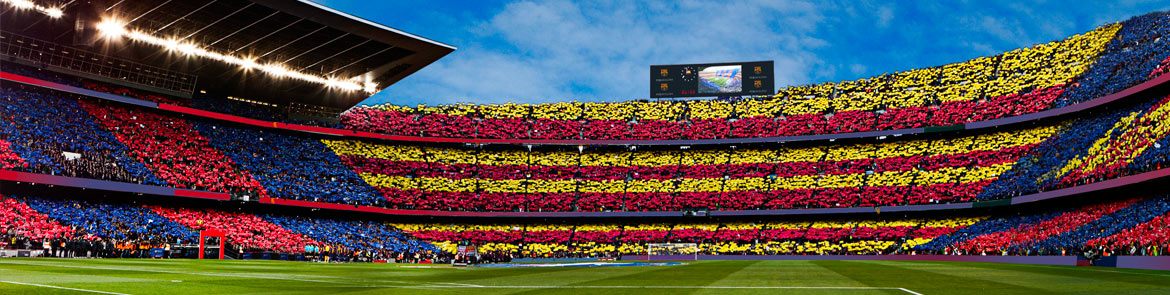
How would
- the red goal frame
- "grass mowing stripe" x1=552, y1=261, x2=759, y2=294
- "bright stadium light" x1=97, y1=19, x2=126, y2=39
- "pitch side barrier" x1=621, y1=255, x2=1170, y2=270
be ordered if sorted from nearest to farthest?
"grass mowing stripe" x1=552, y1=261, x2=759, y2=294
"pitch side barrier" x1=621, y1=255, x2=1170, y2=270
the red goal frame
"bright stadium light" x1=97, y1=19, x2=126, y2=39

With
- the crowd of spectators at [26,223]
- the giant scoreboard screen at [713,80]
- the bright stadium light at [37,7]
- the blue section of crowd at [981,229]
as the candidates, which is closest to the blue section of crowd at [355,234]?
the crowd of spectators at [26,223]

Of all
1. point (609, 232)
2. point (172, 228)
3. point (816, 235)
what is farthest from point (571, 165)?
point (172, 228)

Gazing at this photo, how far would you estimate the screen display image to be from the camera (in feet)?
243

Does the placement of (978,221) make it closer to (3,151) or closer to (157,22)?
(157,22)

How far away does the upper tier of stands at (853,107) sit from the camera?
57656 mm

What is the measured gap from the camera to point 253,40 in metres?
49.3

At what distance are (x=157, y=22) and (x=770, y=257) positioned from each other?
41964mm

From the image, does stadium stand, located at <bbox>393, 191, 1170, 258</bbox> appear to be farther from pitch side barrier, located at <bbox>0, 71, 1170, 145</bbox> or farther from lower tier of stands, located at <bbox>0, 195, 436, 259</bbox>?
pitch side barrier, located at <bbox>0, 71, 1170, 145</bbox>

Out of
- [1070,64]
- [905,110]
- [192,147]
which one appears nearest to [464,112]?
[192,147]

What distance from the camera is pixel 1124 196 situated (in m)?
45.0

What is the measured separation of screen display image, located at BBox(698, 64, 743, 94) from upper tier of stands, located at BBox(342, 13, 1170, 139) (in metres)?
2.25

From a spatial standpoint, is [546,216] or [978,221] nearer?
[978,221]

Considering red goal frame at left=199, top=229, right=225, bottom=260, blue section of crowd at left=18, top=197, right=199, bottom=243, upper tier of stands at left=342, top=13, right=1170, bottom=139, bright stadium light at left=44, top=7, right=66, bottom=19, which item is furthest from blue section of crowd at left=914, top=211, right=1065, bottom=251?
bright stadium light at left=44, top=7, right=66, bottom=19

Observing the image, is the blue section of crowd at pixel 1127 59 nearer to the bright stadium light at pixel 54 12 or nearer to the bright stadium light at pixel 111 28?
the bright stadium light at pixel 111 28
